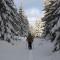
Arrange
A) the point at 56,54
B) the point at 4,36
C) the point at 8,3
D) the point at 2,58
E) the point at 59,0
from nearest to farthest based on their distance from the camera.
Answer: the point at 2,58 → the point at 56,54 → the point at 59,0 → the point at 4,36 → the point at 8,3

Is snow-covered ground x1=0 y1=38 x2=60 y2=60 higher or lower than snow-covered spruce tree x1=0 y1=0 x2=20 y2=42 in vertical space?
lower

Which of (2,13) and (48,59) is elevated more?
(2,13)

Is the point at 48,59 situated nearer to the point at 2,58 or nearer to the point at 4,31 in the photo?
the point at 2,58

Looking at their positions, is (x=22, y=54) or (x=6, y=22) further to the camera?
(x=6, y=22)

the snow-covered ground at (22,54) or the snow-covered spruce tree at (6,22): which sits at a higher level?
the snow-covered spruce tree at (6,22)

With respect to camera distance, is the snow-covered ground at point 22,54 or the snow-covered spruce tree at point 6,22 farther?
the snow-covered spruce tree at point 6,22

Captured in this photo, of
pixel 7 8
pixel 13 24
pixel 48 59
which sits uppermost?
pixel 7 8

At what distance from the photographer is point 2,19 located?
2459cm

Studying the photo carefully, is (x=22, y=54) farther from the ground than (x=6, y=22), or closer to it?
closer to it

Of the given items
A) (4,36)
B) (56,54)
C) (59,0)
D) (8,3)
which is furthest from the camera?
(8,3)

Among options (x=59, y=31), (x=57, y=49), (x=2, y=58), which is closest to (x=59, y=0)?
(x=59, y=31)

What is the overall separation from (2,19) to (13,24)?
260 centimetres

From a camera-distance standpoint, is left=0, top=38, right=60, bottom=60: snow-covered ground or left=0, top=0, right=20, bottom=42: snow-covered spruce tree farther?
left=0, top=0, right=20, bottom=42: snow-covered spruce tree

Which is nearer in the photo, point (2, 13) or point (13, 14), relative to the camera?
point (2, 13)
